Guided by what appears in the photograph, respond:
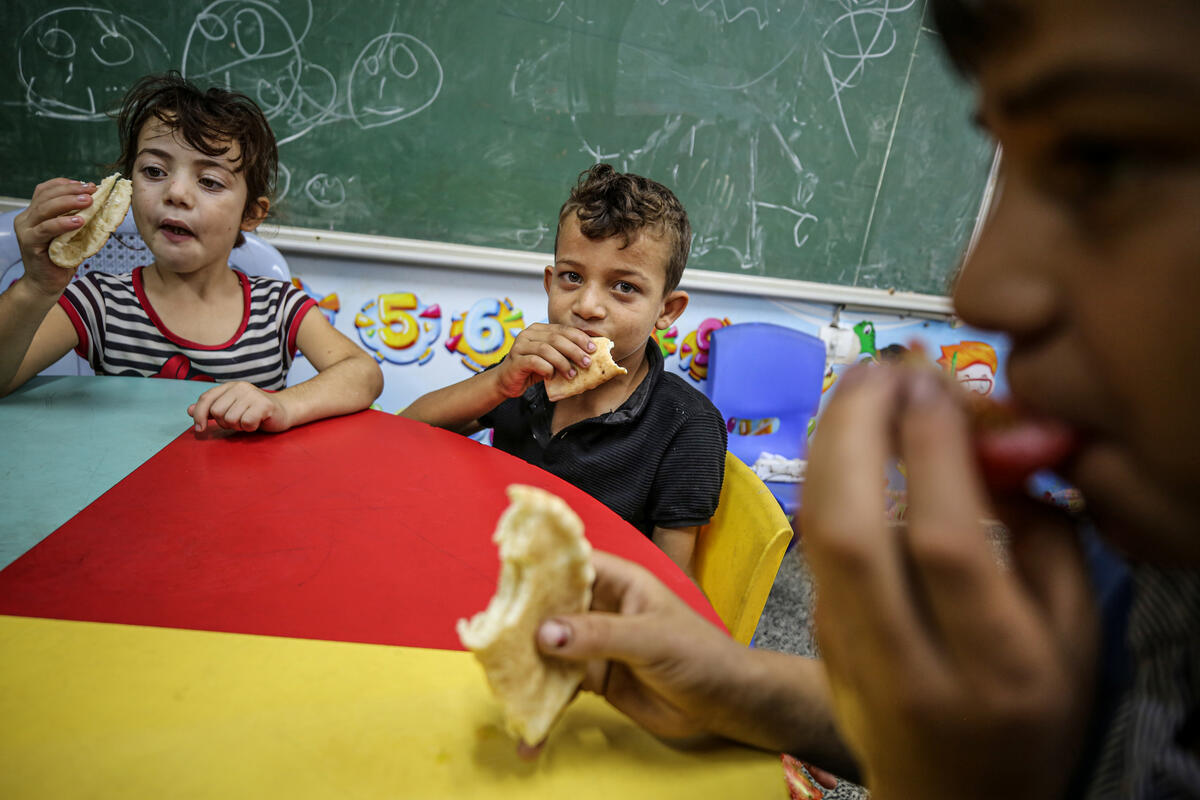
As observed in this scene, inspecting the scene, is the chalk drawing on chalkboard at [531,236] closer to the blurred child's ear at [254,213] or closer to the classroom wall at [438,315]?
the classroom wall at [438,315]

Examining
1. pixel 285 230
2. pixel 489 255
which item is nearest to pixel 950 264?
pixel 489 255

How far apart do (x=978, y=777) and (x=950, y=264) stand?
3147 mm

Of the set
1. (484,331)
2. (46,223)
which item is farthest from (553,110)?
(46,223)

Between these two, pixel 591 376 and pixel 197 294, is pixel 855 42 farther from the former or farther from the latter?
pixel 197 294

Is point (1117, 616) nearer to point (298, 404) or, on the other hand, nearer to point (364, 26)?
point (298, 404)

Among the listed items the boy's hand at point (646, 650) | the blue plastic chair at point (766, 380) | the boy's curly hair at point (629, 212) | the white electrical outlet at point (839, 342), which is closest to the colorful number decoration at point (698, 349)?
the blue plastic chair at point (766, 380)

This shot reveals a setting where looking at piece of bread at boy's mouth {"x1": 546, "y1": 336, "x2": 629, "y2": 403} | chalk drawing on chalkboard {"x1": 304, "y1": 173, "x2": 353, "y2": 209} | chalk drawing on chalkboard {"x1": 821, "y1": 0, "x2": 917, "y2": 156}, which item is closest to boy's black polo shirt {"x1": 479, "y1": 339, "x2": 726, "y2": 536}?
piece of bread at boy's mouth {"x1": 546, "y1": 336, "x2": 629, "y2": 403}

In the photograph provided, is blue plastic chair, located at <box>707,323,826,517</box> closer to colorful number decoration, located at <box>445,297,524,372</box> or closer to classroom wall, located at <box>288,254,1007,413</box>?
classroom wall, located at <box>288,254,1007,413</box>

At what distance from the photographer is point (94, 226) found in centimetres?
123

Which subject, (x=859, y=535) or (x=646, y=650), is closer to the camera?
(x=859, y=535)

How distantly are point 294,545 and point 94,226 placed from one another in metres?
0.90

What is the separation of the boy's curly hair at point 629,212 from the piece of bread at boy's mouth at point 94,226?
2.99ft

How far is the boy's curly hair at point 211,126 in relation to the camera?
1509 mm

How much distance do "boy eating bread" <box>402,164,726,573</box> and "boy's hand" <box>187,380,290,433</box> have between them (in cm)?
45
